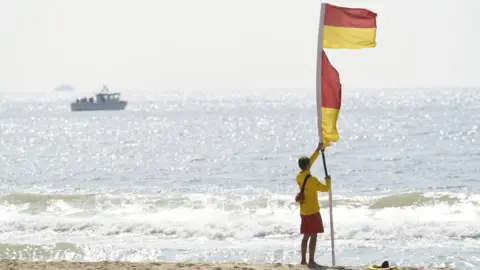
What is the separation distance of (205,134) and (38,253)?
5627cm

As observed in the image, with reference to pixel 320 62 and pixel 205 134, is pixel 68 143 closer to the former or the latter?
pixel 205 134

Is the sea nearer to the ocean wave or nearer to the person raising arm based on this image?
the ocean wave

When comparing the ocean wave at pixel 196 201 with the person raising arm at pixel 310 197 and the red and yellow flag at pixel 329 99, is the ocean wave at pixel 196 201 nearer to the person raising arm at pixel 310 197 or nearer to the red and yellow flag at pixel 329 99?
the person raising arm at pixel 310 197

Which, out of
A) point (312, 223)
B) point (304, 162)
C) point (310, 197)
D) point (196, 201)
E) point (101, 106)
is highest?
point (304, 162)

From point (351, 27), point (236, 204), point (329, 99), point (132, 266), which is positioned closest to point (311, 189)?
point (329, 99)

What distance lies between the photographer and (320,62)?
38.4 ft

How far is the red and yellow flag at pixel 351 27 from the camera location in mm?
11578

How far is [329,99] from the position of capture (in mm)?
11734

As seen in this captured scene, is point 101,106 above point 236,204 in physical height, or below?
below

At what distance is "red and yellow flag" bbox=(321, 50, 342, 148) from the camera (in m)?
11.7

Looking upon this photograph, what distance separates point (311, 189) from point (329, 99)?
4.02 ft

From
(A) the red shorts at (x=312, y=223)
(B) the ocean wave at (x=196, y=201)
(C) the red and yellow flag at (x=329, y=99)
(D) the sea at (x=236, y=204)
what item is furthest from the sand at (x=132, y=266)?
(B) the ocean wave at (x=196, y=201)

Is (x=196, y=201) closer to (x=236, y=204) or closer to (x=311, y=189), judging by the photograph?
(x=236, y=204)

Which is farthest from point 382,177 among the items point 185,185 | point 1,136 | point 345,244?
point 1,136
